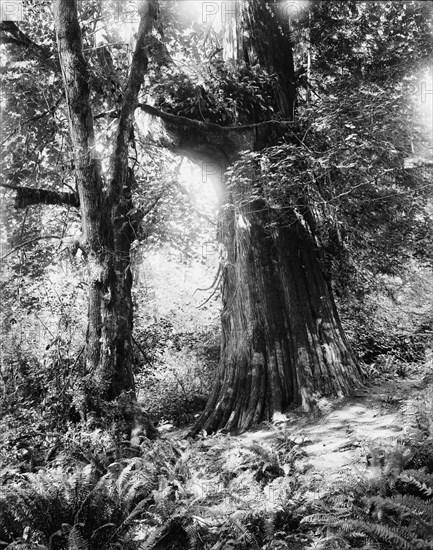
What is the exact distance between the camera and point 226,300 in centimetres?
795

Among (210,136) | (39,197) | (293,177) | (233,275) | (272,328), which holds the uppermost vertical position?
(210,136)

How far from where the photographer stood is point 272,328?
7.27m

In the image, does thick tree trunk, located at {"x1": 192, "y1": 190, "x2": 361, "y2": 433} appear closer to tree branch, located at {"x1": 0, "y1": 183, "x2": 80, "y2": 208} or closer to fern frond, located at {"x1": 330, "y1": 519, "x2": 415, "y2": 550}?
tree branch, located at {"x1": 0, "y1": 183, "x2": 80, "y2": 208}

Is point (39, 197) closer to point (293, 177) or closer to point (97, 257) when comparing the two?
point (97, 257)

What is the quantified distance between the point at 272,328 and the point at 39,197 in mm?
4306

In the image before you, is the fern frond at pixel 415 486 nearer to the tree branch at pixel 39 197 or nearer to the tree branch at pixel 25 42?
the tree branch at pixel 39 197

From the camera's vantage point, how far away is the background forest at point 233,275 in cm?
389

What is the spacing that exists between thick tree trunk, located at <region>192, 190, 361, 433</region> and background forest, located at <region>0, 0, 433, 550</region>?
0.12 feet

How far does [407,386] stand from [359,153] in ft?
12.3

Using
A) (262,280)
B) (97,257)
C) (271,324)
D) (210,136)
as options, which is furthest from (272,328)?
(210,136)

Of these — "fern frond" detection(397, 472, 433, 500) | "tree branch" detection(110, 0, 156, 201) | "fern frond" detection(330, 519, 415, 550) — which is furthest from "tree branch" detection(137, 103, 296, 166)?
"fern frond" detection(330, 519, 415, 550)

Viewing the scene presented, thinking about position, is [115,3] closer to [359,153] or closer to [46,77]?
[46,77]

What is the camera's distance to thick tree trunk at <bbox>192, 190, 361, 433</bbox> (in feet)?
22.5

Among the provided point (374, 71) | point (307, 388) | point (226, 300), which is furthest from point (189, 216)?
point (307, 388)
